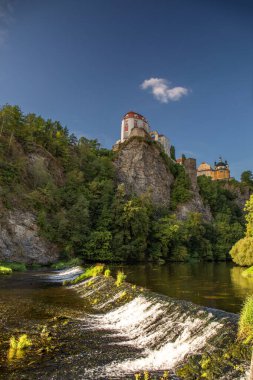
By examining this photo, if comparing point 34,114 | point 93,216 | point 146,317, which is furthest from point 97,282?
point 34,114

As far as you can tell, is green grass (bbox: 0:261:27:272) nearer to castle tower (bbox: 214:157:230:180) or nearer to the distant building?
the distant building

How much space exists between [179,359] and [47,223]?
146 ft

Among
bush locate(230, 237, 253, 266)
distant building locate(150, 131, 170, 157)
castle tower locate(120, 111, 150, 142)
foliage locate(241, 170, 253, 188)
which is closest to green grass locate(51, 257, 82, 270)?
bush locate(230, 237, 253, 266)

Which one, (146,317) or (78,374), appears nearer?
(78,374)

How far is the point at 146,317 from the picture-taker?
48.5 ft

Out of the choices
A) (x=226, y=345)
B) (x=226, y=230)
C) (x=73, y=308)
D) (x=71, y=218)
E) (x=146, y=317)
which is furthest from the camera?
(x=226, y=230)

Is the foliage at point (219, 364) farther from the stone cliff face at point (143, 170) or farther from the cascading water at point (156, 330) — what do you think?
the stone cliff face at point (143, 170)

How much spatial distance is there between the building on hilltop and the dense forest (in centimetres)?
6940

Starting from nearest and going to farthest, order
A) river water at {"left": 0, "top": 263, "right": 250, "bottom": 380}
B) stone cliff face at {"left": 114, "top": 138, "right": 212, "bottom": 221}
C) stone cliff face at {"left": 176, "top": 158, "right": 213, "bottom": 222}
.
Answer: river water at {"left": 0, "top": 263, "right": 250, "bottom": 380} → stone cliff face at {"left": 114, "top": 138, "right": 212, "bottom": 221} → stone cliff face at {"left": 176, "top": 158, "right": 213, "bottom": 222}

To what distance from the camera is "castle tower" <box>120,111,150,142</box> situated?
10738 cm

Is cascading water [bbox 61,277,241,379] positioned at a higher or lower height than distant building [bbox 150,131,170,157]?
lower

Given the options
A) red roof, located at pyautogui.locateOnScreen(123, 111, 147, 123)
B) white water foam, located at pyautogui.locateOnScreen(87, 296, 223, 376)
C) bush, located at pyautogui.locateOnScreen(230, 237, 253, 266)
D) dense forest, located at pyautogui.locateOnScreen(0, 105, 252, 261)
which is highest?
red roof, located at pyautogui.locateOnScreen(123, 111, 147, 123)

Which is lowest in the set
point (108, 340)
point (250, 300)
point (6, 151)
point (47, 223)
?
point (108, 340)

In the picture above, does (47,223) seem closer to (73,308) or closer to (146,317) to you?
(73,308)
